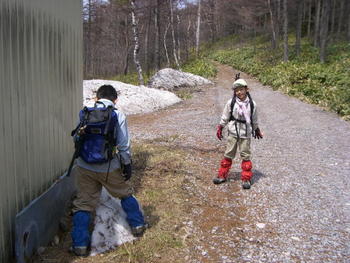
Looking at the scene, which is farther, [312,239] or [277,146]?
[277,146]

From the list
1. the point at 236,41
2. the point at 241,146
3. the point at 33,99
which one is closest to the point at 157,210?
the point at 241,146

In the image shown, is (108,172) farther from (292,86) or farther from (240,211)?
(292,86)

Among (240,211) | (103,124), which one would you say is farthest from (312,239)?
(103,124)

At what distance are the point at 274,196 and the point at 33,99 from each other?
153 inches

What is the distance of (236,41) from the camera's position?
5262cm

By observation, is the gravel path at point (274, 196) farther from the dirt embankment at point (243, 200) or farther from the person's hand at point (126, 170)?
the person's hand at point (126, 170)

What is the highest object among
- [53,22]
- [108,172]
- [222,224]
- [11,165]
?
[53,22]

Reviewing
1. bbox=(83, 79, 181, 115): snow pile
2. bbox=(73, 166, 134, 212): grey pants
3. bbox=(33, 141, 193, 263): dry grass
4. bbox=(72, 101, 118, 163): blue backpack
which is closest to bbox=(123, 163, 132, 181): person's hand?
bbox=(73, 166, 134, 212): grey pants

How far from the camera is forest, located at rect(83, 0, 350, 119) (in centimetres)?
1895

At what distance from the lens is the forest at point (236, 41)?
18.9 metres

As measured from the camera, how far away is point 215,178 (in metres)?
6.48

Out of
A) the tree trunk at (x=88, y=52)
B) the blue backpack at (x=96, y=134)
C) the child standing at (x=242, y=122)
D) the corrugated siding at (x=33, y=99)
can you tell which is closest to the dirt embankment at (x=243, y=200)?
the child standing at (x=242, y=122)

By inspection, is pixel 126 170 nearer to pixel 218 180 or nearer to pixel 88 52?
pixel 218 180

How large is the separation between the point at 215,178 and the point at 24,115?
3622 millimetres
